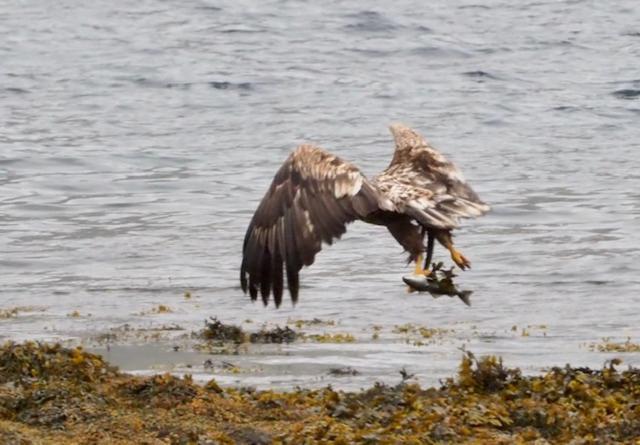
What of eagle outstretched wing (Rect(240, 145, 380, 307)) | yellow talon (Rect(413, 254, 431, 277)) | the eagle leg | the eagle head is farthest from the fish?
the eagle head

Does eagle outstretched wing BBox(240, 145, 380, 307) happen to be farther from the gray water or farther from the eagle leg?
the gray water

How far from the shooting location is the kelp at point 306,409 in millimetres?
Result: 7434

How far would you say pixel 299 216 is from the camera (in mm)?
8836

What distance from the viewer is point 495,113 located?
2406 cm

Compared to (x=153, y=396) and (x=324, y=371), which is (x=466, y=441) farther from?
(x=324, y=371)

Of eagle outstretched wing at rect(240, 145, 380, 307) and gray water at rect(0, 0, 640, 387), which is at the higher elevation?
eagle outstretched wing at rect(240, 145, 380, 307)

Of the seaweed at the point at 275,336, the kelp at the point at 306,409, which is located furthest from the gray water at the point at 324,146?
the kelp at the point at 306,409

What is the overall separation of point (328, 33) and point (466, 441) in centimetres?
2267

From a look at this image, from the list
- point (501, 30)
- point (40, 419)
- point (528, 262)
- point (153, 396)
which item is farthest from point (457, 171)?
point (501, 30)

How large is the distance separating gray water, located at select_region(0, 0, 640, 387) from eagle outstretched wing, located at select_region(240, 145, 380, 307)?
103 centimetres

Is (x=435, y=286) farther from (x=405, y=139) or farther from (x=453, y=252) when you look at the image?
(x=405, y=139)

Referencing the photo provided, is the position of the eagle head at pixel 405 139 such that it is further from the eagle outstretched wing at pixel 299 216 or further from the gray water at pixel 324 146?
the eagle outstretched wing at pixel 299 216

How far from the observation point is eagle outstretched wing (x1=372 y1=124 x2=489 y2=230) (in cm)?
923

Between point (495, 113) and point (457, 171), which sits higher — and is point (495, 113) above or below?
below
